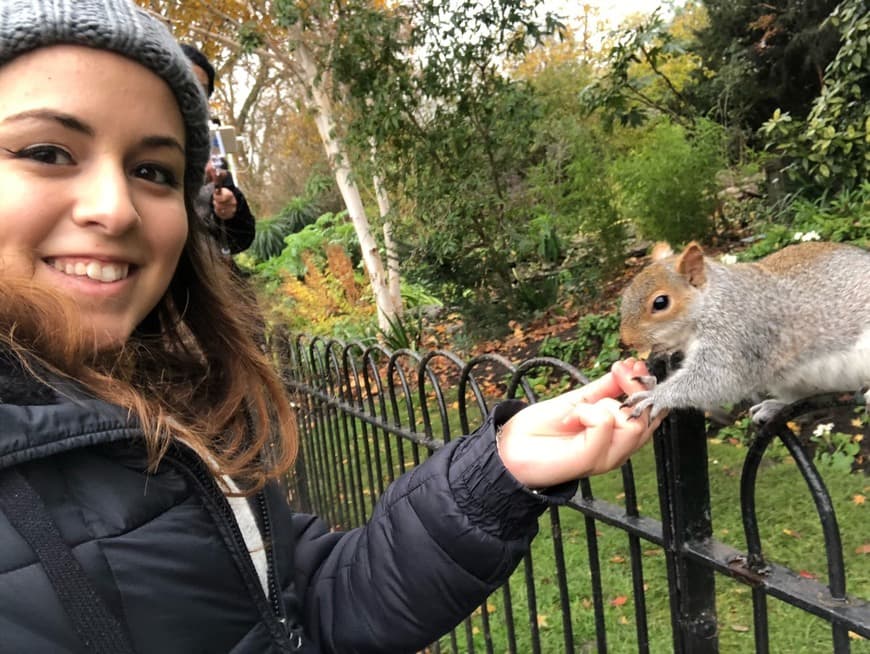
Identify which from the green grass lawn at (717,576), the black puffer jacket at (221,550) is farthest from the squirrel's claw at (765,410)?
the green grass lawn at (717,576)

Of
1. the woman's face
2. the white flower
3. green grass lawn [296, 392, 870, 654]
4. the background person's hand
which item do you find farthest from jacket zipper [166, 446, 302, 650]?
the white flower

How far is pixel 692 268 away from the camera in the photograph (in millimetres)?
1511

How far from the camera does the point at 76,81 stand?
890mm

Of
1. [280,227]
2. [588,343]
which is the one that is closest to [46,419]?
[588,343]

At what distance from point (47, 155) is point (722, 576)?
2514 mm

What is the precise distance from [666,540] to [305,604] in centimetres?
64

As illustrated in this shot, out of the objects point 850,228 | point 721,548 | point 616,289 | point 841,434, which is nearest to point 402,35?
point 616,289

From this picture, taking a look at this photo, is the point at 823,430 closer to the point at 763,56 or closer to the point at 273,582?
the point at 273,582

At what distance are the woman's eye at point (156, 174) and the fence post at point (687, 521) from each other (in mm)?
851

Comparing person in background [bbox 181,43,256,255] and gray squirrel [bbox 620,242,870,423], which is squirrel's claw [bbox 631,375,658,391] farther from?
person in background [bbox 181,43,256,255]

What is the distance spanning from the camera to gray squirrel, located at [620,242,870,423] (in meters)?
1.36

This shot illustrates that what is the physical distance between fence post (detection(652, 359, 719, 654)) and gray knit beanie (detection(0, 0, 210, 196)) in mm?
900

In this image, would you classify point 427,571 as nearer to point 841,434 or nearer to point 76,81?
point 76,81

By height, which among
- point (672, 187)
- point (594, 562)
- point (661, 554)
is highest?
point (672, 187)
